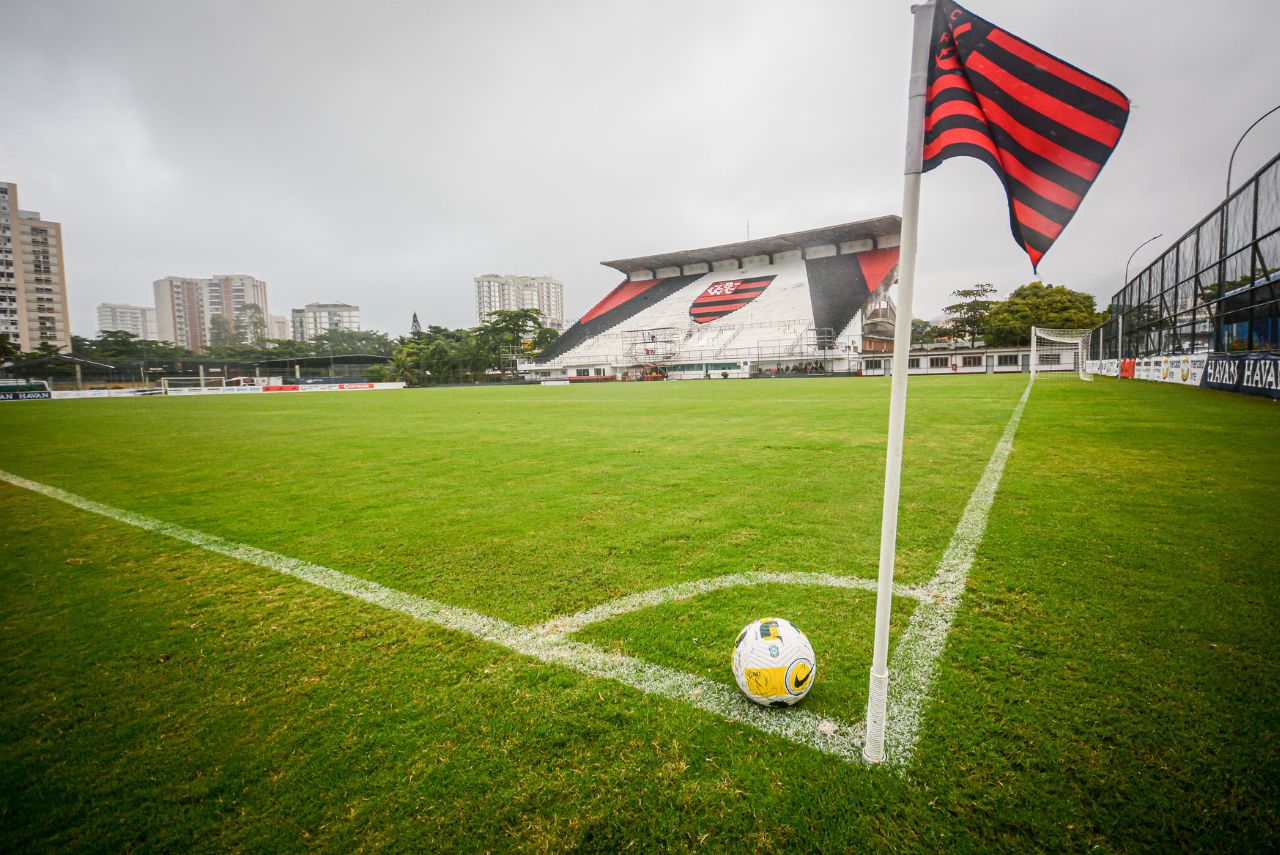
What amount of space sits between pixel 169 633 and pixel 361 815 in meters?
1.85

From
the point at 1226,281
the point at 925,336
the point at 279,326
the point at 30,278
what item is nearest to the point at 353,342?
the point at 30,278

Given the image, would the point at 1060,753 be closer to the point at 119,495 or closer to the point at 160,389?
the point at 119,495

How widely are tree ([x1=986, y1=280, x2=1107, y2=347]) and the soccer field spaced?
57.2 m

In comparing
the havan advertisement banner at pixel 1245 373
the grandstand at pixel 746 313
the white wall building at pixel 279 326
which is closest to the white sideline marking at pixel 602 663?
the havan advertisement banner at pixel 1245 373

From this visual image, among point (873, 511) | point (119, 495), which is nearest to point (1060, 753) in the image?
point (873, 511)

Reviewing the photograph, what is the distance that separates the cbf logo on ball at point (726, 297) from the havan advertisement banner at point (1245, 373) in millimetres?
44677

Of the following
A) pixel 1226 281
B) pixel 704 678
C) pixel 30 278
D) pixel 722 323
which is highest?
pixel 30 278

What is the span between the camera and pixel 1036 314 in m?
53.3

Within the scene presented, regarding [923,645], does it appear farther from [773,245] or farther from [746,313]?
[773,245]

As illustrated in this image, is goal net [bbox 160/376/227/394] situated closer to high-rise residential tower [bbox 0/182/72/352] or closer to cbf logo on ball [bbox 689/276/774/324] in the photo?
high-rise residential tower [bbox 0/182/72/352]

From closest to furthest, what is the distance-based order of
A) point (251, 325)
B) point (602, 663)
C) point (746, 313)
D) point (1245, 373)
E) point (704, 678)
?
1. point (704, 678)
2. point (602, 663)
3. point (1245, 373)
4. point (746, 313)
5. point (251, 325)

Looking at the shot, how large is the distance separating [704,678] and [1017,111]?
2443mm

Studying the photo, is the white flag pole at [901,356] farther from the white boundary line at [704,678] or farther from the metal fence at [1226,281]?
the metal fence at [1226,281]

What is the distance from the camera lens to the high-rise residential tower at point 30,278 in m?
74.9
